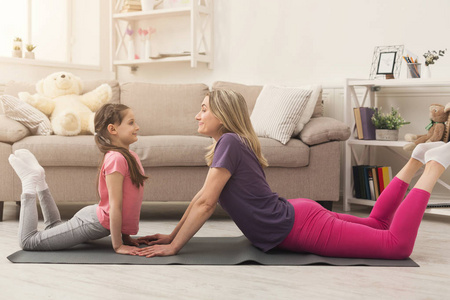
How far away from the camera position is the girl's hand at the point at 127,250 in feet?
7.49

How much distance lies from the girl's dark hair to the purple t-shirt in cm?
34

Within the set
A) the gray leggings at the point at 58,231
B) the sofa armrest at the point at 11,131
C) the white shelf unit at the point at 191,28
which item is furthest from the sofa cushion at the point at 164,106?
the gray leggings at the point at 58,231

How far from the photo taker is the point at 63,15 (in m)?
5.04

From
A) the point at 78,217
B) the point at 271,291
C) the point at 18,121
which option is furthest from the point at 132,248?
the point at 18,121

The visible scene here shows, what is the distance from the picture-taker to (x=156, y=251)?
227 centimetres

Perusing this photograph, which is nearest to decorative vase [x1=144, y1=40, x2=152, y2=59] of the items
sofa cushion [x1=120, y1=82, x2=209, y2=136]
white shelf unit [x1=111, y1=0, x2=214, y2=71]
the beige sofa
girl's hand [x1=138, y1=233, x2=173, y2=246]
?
white shelf unit [x1=111, y1=0, x2=214, y2=71]

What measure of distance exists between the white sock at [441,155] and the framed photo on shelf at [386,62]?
5.26 feet

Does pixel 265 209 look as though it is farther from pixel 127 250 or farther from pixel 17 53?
pixel 17 53

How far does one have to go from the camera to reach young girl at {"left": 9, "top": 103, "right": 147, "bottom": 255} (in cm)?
227

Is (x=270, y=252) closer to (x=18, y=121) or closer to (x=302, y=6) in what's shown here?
(x=18, y=121)

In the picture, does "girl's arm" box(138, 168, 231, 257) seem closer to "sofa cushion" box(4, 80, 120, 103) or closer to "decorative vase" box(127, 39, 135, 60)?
"sofa cushion" box(4, 80, 120, 103)

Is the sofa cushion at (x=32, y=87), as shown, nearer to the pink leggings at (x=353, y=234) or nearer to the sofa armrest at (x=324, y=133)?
the sofa armrest at (x=324, y=133)

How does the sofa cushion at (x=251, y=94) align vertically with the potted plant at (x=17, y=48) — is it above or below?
below

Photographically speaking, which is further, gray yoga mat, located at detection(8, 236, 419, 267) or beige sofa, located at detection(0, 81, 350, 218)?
beige sofa, located at detection(0, 81, 350, 218)
